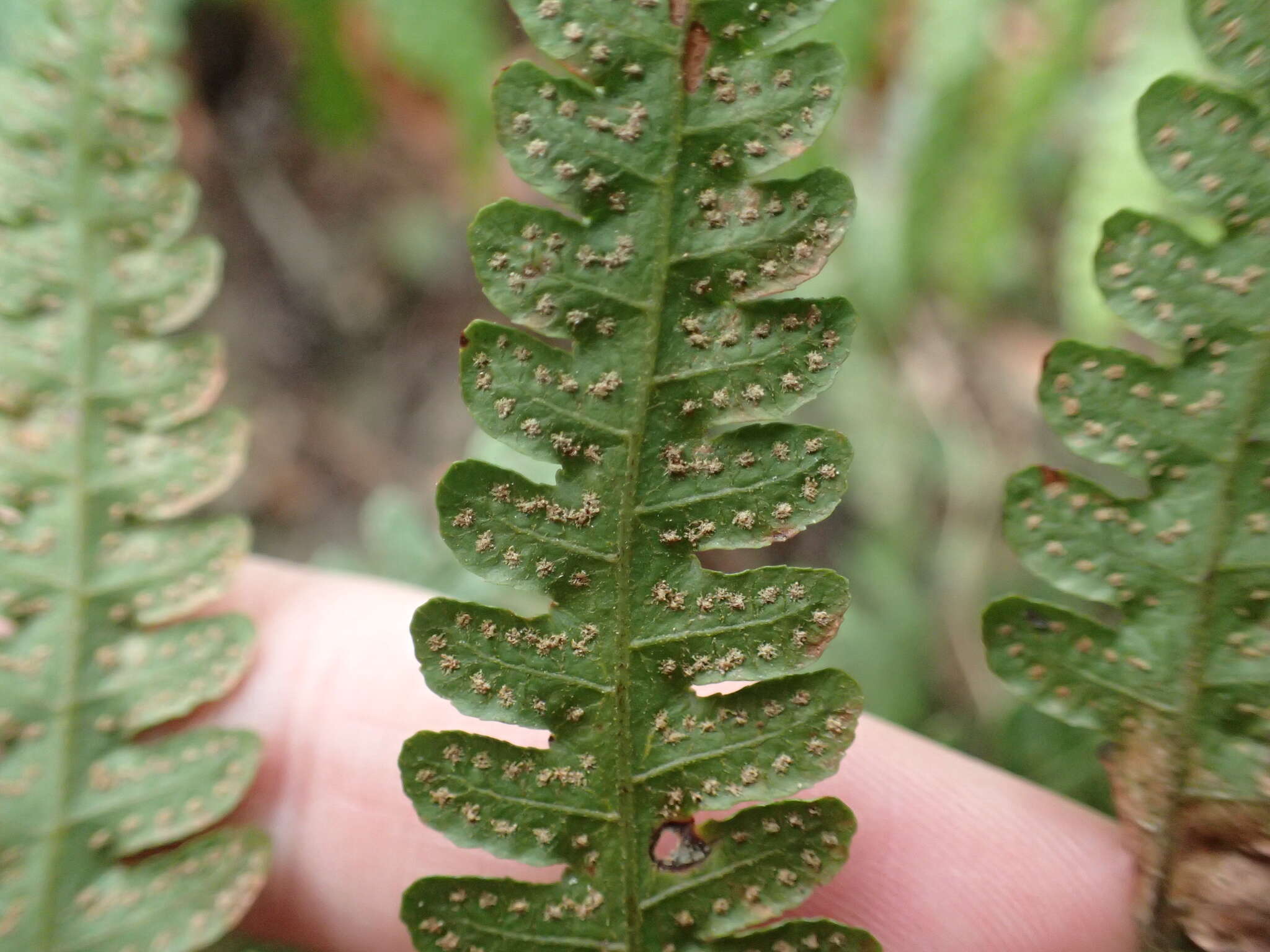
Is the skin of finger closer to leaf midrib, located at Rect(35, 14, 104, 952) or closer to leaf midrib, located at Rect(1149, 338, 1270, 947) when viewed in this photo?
leaf midrib, located at Rect(1149, 338, 1270, 947)

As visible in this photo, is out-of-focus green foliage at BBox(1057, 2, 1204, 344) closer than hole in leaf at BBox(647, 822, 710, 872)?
No

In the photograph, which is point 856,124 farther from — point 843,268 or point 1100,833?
point 1100,833

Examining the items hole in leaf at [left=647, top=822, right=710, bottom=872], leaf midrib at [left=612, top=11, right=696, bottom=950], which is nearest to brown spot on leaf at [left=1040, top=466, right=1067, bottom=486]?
leaf midrib at [left=612, top=11, right=696, bottom=950]

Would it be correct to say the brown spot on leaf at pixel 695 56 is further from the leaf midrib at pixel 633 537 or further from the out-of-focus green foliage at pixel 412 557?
the out-of-focus green foliage at pixel 412 557

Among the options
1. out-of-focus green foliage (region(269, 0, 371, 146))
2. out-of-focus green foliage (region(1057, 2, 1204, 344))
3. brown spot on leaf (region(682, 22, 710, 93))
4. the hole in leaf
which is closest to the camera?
brown spot on leaf (region(682, 22, 710, 93))

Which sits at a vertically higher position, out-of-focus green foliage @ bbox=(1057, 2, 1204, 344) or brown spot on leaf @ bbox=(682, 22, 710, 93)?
out-of-focus green foliage @ bbox=(1057, 2, 1204, 344)

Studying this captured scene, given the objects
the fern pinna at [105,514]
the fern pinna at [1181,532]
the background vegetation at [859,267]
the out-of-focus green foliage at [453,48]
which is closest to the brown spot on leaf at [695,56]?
the fern pinna at [1181,532]
